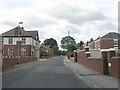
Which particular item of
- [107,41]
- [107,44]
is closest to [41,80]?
[107,44]

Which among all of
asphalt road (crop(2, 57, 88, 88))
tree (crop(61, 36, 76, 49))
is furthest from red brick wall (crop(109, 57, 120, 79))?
tree (crop(61, 36, 76, 49))

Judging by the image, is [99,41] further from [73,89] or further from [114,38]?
[73,89]

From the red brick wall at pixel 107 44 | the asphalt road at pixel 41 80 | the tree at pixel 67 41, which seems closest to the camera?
the asphalt road at pixel 41 80

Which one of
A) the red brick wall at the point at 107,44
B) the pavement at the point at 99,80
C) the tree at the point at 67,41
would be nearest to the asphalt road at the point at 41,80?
the pavement at the point at 99,80

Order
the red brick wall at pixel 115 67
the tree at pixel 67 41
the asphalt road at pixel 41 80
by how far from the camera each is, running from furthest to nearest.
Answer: the tree at pixel 67 41 < the red brick wall at pixel 115 67 < the asphalt road at pixel 41 80

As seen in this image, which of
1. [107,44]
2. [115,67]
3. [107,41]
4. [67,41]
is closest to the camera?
[115,67]

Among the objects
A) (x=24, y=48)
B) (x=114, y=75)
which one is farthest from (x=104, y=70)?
(x=24, y=48)

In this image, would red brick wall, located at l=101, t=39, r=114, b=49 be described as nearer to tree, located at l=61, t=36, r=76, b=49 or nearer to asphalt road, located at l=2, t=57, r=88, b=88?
asphalt road, located at l=2, t=57, r=88, b=88

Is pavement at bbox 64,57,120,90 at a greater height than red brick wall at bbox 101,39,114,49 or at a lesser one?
lesser

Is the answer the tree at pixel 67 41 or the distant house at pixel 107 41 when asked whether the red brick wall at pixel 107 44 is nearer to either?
the distant house at pixel 107 41

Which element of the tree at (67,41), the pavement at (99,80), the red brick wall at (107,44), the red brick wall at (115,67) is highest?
the tree at (67,41)

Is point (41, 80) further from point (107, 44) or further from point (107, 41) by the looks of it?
point (107, 41)

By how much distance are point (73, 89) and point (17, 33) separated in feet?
238

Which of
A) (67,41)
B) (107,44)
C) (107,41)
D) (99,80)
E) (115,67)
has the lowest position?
(99,80)
